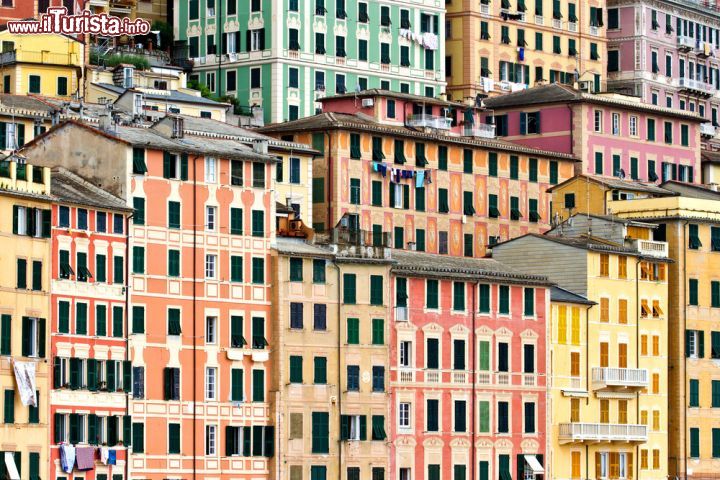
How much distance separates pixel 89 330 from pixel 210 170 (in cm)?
1190

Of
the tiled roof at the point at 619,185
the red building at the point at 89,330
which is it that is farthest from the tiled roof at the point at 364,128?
the red building at the point at 89,330

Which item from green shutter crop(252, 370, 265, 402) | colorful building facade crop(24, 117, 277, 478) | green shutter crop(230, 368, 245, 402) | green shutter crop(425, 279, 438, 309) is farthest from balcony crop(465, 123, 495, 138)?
green shutter crop(230, 368, 245, 402)

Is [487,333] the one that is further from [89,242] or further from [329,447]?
[89,242]

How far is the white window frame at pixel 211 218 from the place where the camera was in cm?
12744

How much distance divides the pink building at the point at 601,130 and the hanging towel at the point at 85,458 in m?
58.0

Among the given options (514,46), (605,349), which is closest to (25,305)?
(605,349)

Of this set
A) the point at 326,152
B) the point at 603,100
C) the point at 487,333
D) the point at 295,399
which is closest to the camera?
the point at 295,399

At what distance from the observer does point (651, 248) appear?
152 meters

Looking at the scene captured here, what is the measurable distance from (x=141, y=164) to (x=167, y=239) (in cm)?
359

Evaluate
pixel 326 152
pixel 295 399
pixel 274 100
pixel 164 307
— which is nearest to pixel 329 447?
pixel 295 399

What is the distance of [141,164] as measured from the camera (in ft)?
409

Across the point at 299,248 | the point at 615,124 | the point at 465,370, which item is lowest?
the point at 465,370

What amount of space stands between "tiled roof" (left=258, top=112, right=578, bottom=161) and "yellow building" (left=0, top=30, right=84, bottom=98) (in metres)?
11.9

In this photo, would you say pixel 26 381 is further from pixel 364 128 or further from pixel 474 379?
pixel 364 128
